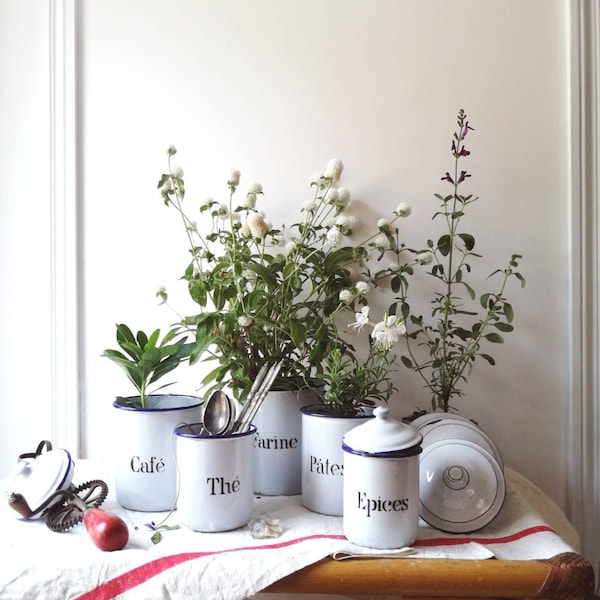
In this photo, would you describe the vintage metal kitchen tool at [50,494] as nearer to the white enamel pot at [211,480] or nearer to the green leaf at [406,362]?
the white enamel pot at [211,480]

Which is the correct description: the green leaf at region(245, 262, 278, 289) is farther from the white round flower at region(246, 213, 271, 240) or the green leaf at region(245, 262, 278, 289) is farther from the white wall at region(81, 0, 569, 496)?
the white wall at region(81, 0, 569, 496)

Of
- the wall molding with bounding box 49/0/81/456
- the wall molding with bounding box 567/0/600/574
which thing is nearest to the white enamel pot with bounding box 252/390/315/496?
the wall molding with bounding box 49/0/81/456

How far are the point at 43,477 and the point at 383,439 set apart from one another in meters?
0.47

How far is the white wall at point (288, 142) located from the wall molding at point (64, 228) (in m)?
0.02

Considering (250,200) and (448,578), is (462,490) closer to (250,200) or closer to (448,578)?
(448,578)

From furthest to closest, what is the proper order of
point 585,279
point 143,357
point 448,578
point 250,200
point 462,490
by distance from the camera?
point 585,279, point 250,200, point 143,357, point 462,490, point 448,578

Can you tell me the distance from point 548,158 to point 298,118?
482 mm

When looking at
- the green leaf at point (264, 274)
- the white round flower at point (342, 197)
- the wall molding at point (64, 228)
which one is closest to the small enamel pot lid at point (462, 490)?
the green leaf at point (264, 274)

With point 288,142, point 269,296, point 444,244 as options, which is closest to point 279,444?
point 269,296

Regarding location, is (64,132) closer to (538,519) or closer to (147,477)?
(147,477)

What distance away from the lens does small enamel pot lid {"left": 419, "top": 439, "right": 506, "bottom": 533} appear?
0.74 meters

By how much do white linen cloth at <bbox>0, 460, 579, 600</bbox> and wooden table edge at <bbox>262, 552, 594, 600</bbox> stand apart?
0.02 metres

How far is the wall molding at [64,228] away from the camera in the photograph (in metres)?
1.11

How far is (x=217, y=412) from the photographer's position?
0.78 metres
